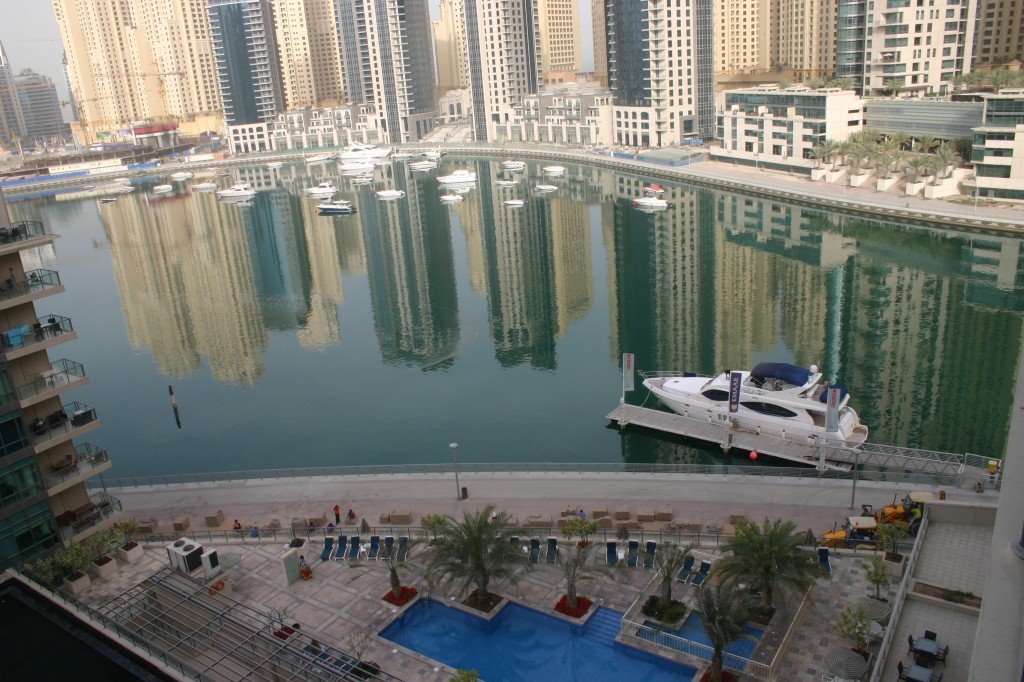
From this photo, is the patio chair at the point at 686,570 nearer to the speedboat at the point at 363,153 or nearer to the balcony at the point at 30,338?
the balcony at the point at 30,338

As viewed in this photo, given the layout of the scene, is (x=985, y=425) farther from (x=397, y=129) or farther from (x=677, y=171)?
(x=397, y=129)

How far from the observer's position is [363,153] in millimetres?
167250

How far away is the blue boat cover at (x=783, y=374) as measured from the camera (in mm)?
39156

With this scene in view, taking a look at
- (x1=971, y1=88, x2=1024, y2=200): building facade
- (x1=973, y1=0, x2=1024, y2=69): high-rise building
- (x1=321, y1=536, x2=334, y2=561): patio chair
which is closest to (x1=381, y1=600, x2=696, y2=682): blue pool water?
(x1=321, y1=536, x2=334, y2=561): patio chair

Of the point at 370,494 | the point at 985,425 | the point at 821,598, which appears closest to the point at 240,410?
the point at 370,494

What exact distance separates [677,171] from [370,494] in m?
94.7

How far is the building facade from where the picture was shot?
7738cm

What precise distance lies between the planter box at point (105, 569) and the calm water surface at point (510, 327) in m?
16.4

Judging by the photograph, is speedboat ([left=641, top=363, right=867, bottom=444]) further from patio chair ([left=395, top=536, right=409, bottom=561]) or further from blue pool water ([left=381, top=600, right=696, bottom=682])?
patio chair ([left=395, top=536, right=409, bottom=561])

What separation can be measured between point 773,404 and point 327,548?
68.4 feet

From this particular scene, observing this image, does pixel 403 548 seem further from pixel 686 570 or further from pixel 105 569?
pixel 105 569

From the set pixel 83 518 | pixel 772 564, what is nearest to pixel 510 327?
pixel 83 518

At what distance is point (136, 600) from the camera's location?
24828 mm

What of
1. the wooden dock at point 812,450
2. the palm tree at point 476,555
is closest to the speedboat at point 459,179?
the wooden dock at point 812,450
